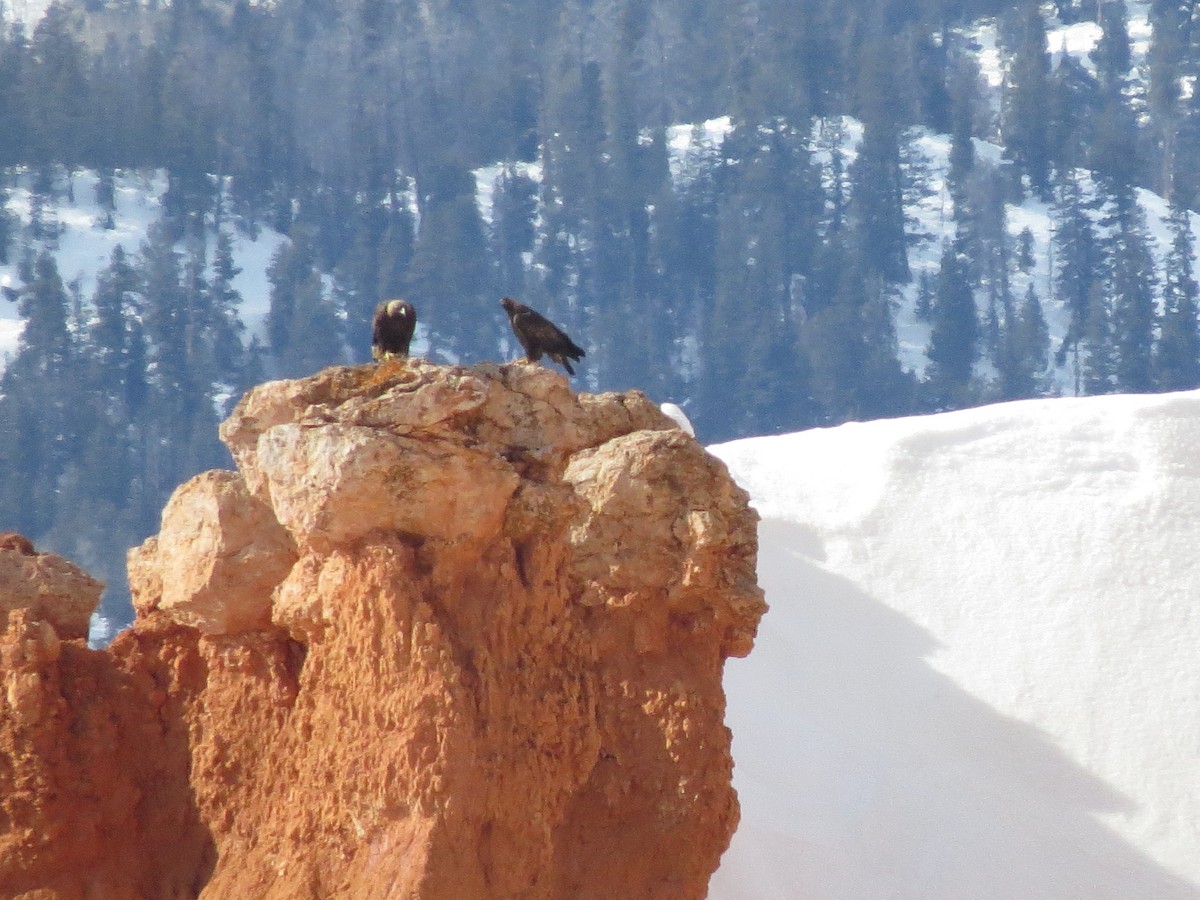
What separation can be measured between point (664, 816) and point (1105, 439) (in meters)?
8.71

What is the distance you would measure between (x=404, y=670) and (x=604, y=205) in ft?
218

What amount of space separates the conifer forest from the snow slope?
137 feet

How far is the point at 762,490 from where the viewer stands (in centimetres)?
1454

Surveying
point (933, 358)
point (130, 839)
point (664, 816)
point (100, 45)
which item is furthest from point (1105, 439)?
point (100, 45)

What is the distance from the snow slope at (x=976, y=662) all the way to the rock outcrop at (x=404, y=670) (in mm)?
4458

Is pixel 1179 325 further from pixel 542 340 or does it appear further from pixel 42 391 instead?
pixel 542 340

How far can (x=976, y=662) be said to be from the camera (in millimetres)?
12969

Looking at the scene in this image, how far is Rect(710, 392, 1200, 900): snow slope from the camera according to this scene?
11.3 m

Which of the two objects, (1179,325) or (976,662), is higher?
(976,662)

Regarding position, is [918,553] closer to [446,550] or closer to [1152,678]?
[1152,678]

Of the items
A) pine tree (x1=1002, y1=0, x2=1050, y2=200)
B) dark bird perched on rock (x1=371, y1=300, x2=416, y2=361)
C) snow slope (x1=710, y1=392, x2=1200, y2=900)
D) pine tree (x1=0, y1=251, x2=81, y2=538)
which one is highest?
dark bird perched on rock (x1=371, y1=300, x2=416, y2=361)

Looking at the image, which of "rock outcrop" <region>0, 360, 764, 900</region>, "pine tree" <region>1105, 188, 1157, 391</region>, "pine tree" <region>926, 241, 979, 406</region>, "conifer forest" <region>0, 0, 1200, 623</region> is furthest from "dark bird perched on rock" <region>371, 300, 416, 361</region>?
"pine tree" <region>926, 241, 979, 406</region>

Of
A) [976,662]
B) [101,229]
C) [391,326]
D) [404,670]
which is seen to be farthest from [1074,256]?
[404,670]

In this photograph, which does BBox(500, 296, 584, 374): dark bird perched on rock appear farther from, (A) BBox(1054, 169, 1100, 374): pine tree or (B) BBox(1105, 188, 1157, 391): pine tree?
(A) BBox(1054, 169, 1100, 374): pine tree
